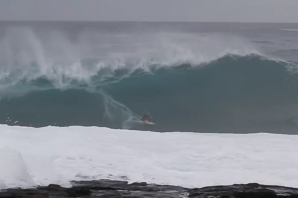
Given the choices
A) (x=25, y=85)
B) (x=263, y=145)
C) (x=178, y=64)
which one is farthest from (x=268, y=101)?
(x=25, y=85)

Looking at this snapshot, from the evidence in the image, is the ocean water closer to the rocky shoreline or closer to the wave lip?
the wave lip

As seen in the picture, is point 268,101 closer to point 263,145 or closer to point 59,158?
point 263,145

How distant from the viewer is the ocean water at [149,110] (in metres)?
9.02

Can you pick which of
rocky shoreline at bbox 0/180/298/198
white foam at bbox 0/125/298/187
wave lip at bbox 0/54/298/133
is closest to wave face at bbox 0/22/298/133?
wave lip at bbox 0/54/298/133

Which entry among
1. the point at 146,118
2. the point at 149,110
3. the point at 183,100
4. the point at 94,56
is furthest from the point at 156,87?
the point at 94,56

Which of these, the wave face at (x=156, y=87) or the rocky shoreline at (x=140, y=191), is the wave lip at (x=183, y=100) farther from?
the rocky shoreline at (x=140, y=191)

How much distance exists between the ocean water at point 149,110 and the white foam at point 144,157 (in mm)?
24

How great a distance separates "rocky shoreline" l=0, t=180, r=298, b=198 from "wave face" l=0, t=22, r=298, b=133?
9.36 metres

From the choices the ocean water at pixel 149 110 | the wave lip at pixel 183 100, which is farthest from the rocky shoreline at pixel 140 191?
the wave lip at pixel 183 100

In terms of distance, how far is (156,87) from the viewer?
2083 centimetres

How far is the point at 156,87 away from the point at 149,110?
2.31 meters

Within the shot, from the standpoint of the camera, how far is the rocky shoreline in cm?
676

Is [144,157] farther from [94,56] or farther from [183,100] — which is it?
[94,56]

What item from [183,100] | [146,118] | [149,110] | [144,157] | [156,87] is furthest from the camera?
[156,87]
